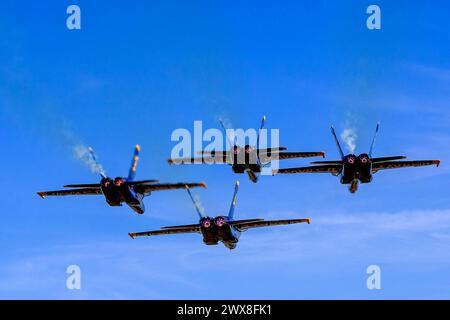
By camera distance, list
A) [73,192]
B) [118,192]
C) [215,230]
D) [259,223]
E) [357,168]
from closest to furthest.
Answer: [118,192] < [357,168] < [215,230] < [73,192] < [259,223]

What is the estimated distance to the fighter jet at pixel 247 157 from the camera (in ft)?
391

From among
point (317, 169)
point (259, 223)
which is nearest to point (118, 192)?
point (259, 223)

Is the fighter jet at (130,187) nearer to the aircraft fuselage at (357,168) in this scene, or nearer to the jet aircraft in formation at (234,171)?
the jet aircraft in formation at (234,171)

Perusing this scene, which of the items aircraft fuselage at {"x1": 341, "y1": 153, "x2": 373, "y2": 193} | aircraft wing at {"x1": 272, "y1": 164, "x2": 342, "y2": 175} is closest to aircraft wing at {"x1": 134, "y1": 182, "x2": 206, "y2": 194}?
aircraft wing at {"x1": 272, "y1": 164, "x2": 342, "y2": 175}

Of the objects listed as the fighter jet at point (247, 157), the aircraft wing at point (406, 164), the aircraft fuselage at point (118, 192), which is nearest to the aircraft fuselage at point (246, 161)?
the fighter jet at point (247, 157)

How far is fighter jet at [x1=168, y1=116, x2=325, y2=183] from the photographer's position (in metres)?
119

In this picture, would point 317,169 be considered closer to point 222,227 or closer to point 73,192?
point 222,227

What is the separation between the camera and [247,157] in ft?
393
